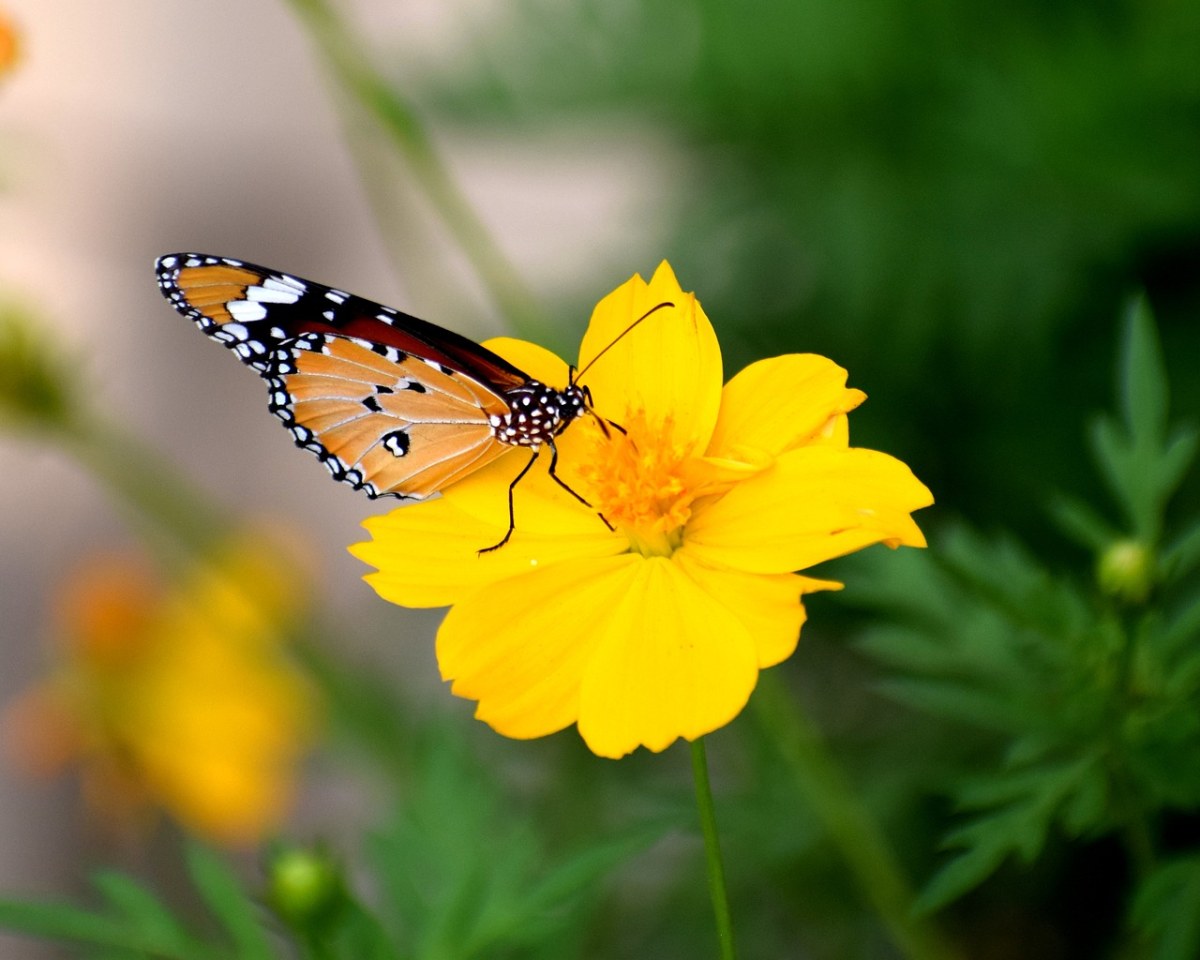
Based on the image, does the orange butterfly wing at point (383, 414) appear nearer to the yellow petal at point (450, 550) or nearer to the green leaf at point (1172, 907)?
the yellow petal at point (450, 550)

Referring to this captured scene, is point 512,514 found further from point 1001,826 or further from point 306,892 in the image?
point 1001,826

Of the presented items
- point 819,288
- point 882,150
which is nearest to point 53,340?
point 819,288

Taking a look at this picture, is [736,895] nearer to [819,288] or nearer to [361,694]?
[361,694]

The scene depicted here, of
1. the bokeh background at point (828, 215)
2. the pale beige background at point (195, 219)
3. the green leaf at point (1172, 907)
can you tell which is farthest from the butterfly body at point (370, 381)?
the pale beige background at point (195, 219)

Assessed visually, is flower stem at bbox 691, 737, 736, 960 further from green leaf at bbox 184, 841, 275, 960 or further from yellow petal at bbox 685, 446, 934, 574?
green leaf at bbox 184, 841, 275, 960

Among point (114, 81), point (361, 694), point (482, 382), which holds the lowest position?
point (361, 694)

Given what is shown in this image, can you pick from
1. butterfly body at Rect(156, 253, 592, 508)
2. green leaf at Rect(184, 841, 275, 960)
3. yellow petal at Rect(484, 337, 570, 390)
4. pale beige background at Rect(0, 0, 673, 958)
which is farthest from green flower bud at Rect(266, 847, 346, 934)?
pale beige background at Rect(0, 0, 673, 958)

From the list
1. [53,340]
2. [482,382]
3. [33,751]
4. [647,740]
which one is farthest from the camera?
[33,751]
